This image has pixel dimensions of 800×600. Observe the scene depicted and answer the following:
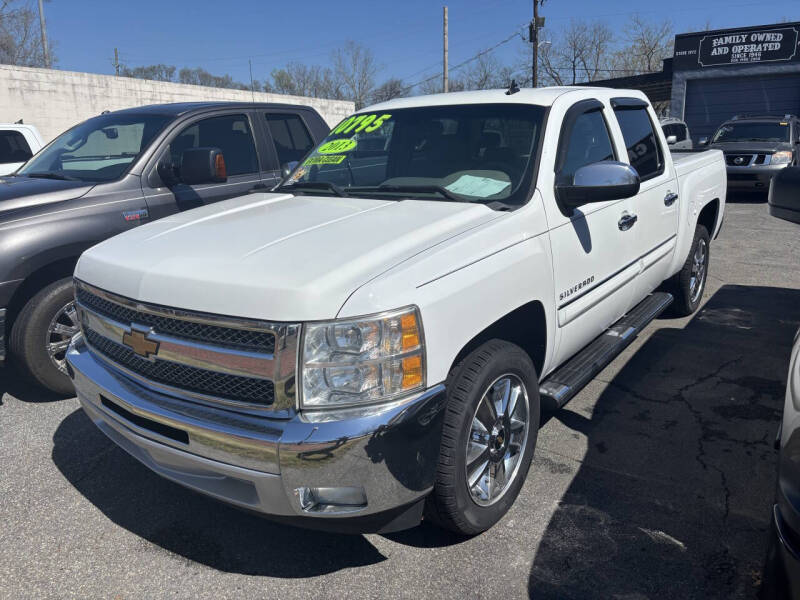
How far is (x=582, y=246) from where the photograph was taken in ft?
10.7

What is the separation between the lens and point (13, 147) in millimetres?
7898

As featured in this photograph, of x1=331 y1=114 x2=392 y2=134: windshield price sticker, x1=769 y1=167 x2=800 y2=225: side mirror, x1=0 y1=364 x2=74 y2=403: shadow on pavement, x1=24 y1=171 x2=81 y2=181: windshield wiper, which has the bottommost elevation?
x1=0 y1=364 x2=74 y2=403: shadow on pavement

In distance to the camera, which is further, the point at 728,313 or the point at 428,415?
the point at 728,313

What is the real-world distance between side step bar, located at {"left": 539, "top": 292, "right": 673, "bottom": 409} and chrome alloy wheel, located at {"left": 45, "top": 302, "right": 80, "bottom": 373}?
9.86ft

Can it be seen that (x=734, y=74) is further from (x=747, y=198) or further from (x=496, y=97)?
(x=496, y=97)

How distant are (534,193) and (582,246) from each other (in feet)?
1.47

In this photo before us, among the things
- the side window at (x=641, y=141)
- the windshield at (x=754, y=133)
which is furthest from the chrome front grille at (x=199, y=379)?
the windshield at (x=754, y=133)

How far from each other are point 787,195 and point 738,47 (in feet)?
80.9

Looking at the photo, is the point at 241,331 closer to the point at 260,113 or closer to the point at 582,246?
the point at 582,246

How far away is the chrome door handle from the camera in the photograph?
3.71 meters

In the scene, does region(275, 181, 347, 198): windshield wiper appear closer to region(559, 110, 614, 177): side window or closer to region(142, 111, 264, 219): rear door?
region(559, 110, 614, 177): side window

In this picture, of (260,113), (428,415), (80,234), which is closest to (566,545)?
(428,415)

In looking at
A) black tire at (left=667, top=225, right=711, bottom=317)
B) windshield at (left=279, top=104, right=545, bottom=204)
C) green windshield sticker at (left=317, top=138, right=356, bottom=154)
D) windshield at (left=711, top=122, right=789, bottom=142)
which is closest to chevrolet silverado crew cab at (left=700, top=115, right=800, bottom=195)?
windshield at (left=711, top=122, right=789, bottom=142)

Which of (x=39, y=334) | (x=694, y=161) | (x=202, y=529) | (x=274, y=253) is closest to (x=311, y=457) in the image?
(x=274, y=253)
